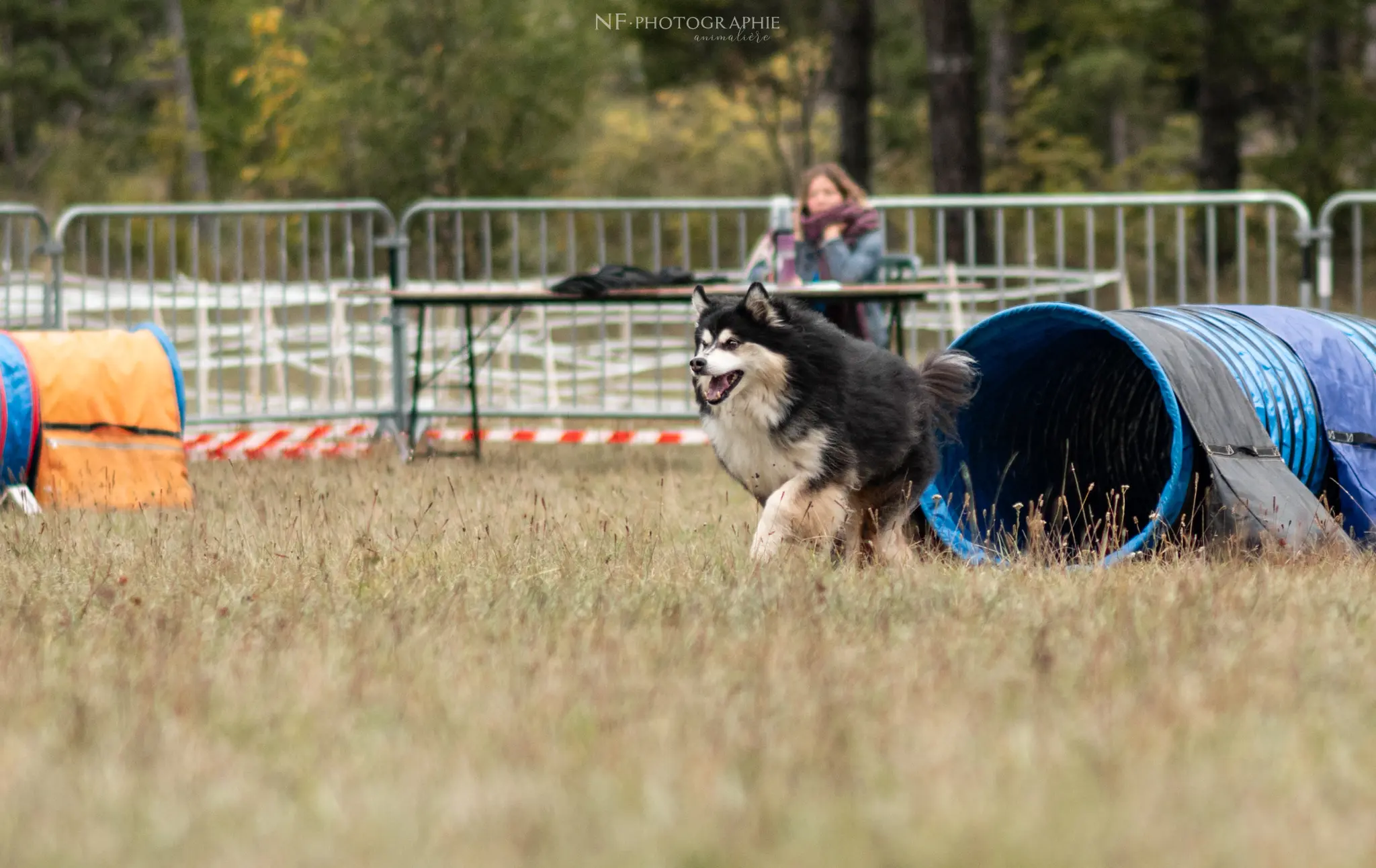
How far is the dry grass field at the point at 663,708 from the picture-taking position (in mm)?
3062

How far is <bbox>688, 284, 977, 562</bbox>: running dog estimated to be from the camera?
253 inches

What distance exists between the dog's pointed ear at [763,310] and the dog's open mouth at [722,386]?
23cm

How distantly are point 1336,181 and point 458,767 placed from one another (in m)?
29.0

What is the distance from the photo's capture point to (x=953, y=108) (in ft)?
64.3

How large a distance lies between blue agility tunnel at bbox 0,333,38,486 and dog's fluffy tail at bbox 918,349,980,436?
4370 millimetres

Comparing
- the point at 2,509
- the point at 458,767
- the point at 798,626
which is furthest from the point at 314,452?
the point at 458,767

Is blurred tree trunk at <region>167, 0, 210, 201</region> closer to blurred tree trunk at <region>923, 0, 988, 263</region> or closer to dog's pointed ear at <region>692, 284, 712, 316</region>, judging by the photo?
blurred tree trunk at <region>923, 0, 988, 263</region>

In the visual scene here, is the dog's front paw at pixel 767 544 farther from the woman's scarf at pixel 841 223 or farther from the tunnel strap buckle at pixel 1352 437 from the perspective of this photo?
the woman's scarf at pixel 841 223

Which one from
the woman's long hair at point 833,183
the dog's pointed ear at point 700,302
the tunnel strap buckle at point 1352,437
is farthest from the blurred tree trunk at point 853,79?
the dog's pointed ear at point 700,302

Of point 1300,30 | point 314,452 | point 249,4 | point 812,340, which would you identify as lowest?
point 314,452

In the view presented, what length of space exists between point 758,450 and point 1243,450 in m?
1.81

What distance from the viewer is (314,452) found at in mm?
11758

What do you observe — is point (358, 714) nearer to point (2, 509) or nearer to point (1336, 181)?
point (2, 509)

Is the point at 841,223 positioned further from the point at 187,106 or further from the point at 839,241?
the point at 187,106
